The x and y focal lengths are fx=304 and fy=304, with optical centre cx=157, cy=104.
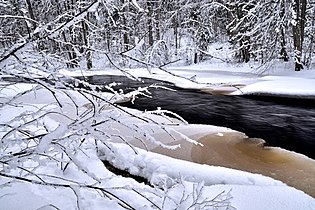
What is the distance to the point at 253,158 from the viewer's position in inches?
178

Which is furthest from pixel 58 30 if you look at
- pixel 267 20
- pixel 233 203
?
pixel 267 20

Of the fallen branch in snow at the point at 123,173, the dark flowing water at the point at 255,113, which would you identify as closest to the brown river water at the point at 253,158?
the dark flowing water at the point at 255,113

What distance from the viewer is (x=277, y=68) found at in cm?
1362

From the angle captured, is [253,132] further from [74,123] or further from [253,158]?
[74,123]

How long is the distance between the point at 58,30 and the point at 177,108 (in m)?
7.07

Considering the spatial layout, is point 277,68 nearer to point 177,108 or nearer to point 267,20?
point 267,20

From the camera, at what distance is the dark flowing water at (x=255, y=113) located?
574 cm

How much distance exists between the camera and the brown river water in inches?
152

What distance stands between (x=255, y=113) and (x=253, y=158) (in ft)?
10.5

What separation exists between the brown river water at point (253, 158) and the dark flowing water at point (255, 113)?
0.45 metres

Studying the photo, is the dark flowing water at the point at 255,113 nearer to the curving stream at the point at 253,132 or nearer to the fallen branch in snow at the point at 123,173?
the curving stream at the point at 253,132

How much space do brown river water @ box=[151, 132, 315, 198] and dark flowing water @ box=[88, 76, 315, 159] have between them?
0.45 m

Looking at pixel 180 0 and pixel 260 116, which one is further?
pixel 180 0

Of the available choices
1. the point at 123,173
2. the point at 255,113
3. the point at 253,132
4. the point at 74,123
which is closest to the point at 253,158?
the point at 253,132
